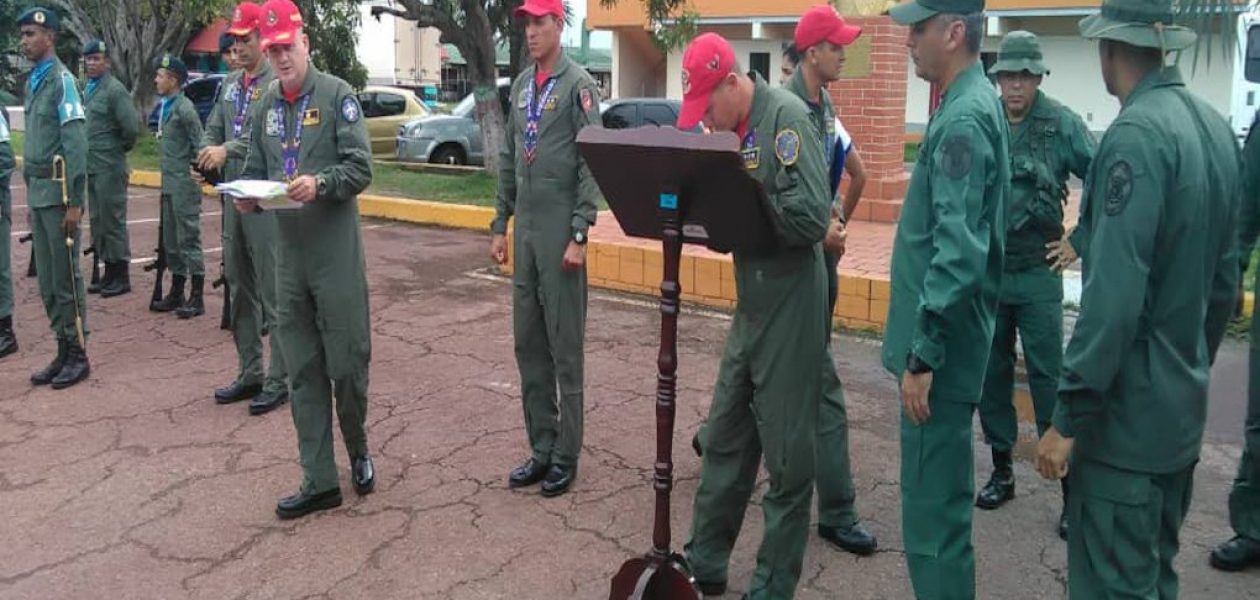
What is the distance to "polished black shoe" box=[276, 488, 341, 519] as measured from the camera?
14.3ft

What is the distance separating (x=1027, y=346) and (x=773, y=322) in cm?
161

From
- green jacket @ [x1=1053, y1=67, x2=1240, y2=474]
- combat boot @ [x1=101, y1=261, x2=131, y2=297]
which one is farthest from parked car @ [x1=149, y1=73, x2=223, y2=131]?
green jacket @ [x1=1053, y1=67, x2=1240, y2=474]

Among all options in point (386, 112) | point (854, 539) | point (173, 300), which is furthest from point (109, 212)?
point (386, 112)

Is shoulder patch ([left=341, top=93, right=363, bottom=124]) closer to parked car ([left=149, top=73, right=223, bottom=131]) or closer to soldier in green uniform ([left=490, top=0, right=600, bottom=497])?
soldier in green uniform ([left=490, top=0, right=600, bottom=497])

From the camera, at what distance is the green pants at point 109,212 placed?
27.2ft

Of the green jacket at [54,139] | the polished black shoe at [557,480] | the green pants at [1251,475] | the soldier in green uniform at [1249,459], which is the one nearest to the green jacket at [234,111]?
the green jacket at [54,139]

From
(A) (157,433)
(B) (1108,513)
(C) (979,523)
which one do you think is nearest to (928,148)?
(B) (1108,513)

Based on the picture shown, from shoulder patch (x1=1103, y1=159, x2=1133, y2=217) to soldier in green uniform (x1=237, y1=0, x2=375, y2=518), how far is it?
2845 millimetres

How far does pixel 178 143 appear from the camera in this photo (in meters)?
7.95

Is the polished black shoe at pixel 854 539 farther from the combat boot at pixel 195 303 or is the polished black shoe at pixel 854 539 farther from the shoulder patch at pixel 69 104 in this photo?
the combat boot at pixel 195 303

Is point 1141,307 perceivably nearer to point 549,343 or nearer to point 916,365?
point 916,365

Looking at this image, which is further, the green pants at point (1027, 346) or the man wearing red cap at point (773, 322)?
the green pants at point (1027, 346)

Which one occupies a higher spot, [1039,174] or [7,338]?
[1039,174]

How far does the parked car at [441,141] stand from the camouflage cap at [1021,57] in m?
13.8
